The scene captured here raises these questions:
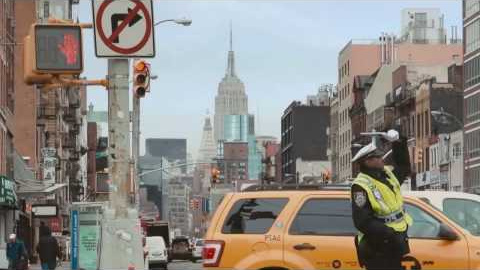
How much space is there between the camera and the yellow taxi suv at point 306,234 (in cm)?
1377

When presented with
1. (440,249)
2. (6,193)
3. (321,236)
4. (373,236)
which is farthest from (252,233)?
(6,193)

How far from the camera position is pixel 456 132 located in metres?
87.4

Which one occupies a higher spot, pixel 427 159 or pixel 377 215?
pixel 377 215

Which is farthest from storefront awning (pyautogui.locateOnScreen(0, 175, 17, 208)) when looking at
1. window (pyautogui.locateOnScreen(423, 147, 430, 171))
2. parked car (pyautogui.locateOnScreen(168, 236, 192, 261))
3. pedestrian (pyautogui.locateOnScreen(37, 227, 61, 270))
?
window (pyautogui.locateOnScreen(423, 147, 430, 171))

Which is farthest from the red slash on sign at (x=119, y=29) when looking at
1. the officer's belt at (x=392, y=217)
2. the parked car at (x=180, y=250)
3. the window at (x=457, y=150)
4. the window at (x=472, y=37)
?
the window at (x=457, y=150)

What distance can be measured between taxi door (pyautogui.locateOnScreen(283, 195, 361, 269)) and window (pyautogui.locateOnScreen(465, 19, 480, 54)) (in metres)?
71.4

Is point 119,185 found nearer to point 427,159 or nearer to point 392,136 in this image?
point 392,136

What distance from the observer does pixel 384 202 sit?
9680 mm

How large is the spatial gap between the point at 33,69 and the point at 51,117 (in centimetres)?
7461

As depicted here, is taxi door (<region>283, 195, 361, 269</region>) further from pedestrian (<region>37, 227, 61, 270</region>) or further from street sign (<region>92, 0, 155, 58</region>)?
pedestrian (<region>37, 227, 61, 270</region>)

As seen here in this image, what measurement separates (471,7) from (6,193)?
155ft

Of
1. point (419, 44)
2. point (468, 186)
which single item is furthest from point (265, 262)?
point (419, 44)

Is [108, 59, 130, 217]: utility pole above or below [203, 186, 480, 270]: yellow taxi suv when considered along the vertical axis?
above

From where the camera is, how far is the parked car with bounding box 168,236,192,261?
70812 mm
